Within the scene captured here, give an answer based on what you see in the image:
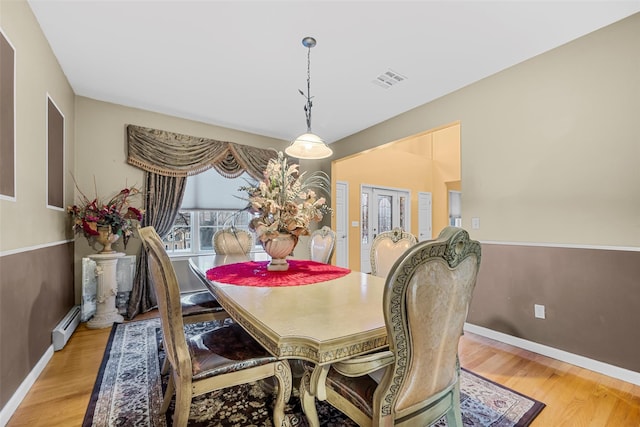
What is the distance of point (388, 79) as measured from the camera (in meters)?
3.02

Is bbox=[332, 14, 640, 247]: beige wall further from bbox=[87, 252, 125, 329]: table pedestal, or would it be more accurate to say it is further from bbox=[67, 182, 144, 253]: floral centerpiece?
bbox=[87, 252, 125, 329]: table pedestal

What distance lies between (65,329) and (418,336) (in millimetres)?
3202

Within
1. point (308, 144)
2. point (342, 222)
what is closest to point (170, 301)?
point (308, 144)

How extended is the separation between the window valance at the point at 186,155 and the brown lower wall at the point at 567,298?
3.50 meters

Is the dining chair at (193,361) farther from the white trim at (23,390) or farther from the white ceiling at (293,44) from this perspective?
the white ceiling at (293,44)

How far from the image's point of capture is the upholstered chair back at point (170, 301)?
1.17 m

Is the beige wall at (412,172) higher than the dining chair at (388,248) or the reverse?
higher

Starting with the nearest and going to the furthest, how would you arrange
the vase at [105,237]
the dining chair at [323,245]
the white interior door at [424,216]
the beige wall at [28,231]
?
the beige wall at [28,231], the dining chair at [323,245], the vase at [105,237], the white interior door at [424,216]

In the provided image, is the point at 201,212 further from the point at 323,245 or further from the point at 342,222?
the point at 342,222

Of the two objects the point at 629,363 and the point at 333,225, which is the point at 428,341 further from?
the point at 333,225

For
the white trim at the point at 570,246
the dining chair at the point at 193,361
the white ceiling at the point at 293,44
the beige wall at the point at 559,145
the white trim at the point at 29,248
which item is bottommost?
the dining chair at the point at 193,361

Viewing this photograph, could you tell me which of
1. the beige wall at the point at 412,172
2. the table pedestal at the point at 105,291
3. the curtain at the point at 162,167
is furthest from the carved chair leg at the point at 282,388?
the beige wall at the point at 412,172

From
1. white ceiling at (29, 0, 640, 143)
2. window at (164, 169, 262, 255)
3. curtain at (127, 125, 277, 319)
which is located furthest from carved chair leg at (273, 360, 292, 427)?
window at (164, 169, 262, 255)

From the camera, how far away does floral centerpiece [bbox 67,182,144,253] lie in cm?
299
